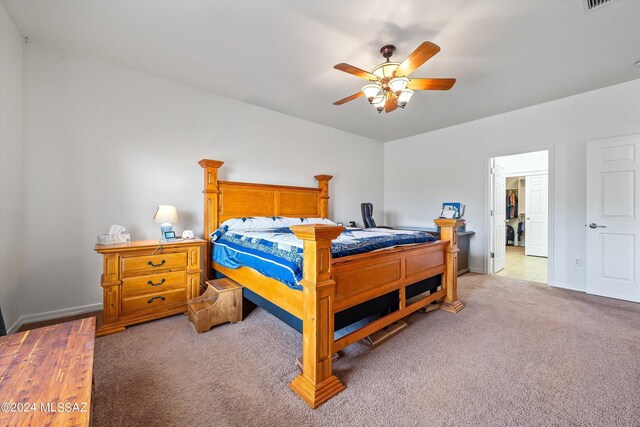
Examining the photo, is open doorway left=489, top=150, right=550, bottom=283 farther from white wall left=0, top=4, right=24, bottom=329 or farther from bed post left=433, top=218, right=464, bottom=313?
white wall left=0, top=4, right=24, bottom=329

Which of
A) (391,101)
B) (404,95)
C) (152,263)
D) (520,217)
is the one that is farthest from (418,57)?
(520,217)

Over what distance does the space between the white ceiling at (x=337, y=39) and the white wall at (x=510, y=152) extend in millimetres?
371

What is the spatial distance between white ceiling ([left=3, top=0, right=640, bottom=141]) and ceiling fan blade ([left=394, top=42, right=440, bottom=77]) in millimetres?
337

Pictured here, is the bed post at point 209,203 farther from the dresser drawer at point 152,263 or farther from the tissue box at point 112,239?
the tissue box at point 112,239

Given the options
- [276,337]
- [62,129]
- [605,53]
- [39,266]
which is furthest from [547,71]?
[39,266]

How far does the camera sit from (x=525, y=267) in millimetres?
4914

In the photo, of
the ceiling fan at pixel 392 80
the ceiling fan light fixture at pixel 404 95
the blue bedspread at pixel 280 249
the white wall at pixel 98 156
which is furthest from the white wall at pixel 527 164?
the white wall at pixel 98 156

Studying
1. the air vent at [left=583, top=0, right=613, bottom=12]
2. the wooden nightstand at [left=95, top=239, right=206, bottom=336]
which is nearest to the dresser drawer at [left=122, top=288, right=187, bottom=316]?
the wooden nightstand at [left=95, top=239, right=206, bottom=336]

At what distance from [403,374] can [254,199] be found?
9.06 ft

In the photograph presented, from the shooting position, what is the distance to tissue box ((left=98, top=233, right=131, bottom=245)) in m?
2.42

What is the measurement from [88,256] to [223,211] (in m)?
1.42

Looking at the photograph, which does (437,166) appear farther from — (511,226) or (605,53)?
(511,226)

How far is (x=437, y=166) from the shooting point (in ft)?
16.3

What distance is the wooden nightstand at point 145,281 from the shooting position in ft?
7.40
